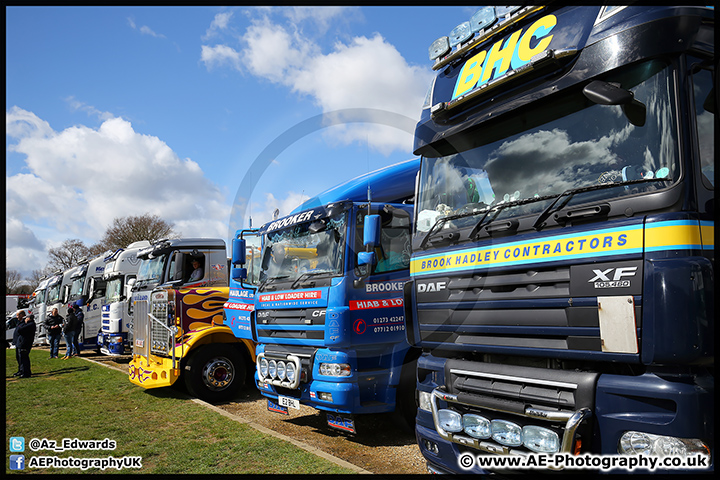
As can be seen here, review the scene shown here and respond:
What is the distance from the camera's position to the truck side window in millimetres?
2957

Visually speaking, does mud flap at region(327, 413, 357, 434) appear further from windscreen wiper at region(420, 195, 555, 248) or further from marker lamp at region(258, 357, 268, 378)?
windscreen wiper at region(420, 195, 555, 248)

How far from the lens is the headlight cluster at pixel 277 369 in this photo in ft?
A: 21.9

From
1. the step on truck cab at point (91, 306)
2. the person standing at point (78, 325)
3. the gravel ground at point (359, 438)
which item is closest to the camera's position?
the gravel ground at point (359, 438)

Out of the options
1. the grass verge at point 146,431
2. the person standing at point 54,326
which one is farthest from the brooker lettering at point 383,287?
the person standing at point 54,326

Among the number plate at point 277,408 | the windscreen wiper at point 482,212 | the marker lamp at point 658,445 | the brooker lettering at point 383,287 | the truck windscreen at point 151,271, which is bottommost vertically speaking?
the number plate at point 277,408

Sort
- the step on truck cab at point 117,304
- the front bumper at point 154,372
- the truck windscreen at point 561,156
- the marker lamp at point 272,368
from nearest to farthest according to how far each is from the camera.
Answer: the truck windscreen at point 561,156 < the marker lamp at point 272,368 < the front bumper at point 154,372 < the step on truck cab at point 117,304

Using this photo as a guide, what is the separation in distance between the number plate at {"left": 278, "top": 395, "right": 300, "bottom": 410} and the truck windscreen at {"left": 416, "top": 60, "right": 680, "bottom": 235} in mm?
3332

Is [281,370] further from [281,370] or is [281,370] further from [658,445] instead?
[658,445]

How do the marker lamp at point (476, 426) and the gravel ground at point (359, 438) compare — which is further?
the gravel ground at point (359, 438)

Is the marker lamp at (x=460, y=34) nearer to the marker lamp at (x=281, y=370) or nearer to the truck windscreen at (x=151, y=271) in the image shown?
the marker lamp at (x=281, y=370)

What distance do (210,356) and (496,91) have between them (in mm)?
7732

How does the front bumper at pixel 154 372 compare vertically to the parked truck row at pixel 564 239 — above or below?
below

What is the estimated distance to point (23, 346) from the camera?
13.7 meters

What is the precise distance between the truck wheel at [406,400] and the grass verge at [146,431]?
1.53m
